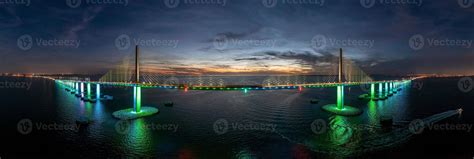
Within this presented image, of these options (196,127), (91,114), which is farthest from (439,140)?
(91,114)

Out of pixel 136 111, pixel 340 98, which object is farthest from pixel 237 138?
pixel 340 98

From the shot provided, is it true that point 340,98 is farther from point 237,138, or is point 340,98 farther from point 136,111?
point 136,111

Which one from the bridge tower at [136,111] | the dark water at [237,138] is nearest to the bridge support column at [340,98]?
the dark water at [237,138]

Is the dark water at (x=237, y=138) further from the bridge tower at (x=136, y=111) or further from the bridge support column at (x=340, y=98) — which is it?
the bridge support column at (x=340, y=98)

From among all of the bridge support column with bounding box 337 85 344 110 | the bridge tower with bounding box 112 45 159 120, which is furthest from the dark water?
the bridge support column with bounding box 337 85 344 110

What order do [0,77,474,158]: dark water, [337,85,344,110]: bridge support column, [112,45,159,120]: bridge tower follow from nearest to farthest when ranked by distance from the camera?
[0,77,474,158]: dark water, [112,45,159,120]: bridge tower, [337,85,344,110]: bridge support column

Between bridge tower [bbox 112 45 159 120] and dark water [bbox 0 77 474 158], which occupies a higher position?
bridge tower [bbox 112 45 159 120]

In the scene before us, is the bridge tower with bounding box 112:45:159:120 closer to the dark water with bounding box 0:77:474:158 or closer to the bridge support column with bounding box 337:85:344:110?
the dark water with bounding box 0:77:474:158

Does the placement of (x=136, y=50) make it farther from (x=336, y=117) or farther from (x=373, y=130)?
(x=373, y=130)

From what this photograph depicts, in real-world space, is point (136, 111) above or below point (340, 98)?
below

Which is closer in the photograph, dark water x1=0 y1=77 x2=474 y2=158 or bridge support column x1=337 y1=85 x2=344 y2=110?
dark water x1=0 y1=77 x2=474 y2=158

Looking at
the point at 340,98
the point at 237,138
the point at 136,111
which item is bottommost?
the point at 237,138
